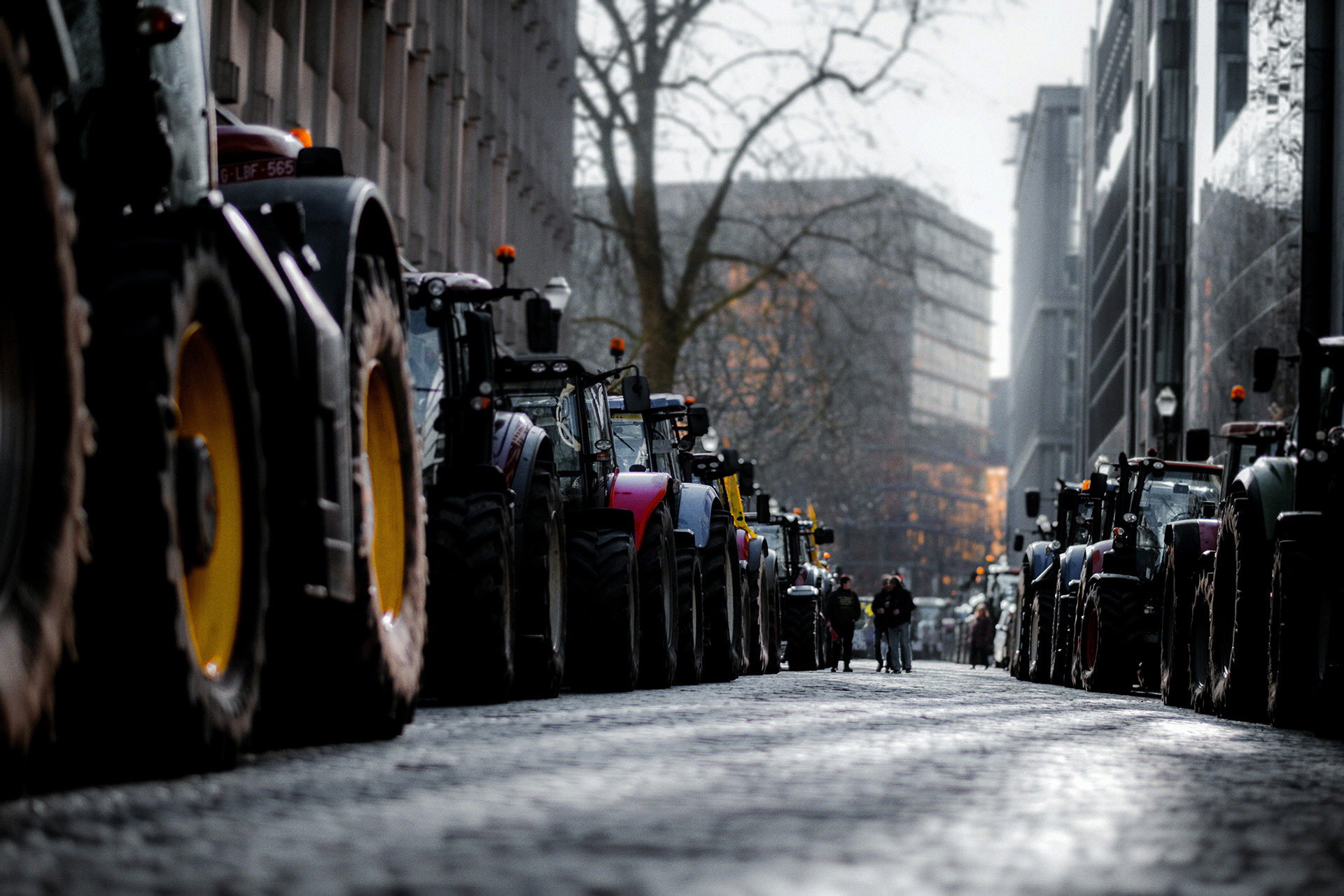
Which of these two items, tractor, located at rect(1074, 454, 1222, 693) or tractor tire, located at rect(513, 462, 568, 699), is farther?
tractor, located at rect(1074, 454, 1222, 693)

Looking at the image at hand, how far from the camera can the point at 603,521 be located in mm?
15031

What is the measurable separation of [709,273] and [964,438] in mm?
117650

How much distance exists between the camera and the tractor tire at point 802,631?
33.8 meters

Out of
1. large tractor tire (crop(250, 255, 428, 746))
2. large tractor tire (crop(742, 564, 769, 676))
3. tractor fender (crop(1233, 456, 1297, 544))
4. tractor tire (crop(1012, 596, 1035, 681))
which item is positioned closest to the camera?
large tractor tire (crop(250, 255, 428, 746))

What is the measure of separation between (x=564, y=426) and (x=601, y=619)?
2135 mm

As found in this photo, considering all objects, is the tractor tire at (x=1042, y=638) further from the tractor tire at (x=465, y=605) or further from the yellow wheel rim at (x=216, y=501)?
the yellow wheel rim at (x=216, y=501)

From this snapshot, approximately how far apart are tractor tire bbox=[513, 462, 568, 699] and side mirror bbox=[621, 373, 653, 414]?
351 centimetres

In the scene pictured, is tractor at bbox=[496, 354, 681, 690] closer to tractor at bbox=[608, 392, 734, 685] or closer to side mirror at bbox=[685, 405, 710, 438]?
tractor at bbox=[608, 392, 734, 685]

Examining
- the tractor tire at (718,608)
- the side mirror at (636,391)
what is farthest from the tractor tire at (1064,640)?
the side mirror at (636,391)

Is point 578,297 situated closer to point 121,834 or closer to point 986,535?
point 121,834

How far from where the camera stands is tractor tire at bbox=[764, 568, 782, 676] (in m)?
25.8

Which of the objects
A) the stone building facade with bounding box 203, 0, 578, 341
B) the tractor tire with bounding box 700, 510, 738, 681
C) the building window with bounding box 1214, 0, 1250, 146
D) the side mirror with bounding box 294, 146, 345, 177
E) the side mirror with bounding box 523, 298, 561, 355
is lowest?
the tractor tire with bounding box 700, 510, 738, 681

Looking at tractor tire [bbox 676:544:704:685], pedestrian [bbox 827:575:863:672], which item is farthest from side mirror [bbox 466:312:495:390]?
pedestrian [bbox 827:575:863:672]

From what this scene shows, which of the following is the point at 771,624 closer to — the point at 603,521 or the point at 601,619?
the point at 603,521
